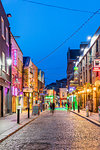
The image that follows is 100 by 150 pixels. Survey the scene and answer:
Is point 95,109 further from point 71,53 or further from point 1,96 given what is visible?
point 71,53

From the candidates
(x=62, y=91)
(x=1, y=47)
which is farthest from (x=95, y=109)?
(x=62, y=91)

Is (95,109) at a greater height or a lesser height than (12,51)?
lesser

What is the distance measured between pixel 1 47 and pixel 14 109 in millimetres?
11705

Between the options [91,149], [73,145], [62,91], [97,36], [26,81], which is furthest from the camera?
[62,91]

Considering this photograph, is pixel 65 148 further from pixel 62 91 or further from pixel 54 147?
pixel 62 91

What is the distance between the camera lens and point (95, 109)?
3256cm

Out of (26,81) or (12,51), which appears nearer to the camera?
(12,51)

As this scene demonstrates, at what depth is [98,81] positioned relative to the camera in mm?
30312

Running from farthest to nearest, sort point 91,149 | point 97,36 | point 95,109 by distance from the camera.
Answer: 1. point 95,109
2. point 97,36
3. point 91,149

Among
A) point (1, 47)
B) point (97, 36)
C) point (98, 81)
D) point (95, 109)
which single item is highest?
point (97, 36)

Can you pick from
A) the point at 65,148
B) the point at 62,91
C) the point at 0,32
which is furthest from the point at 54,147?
the point at 62,91

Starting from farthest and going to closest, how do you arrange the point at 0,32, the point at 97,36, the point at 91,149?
the point at 97,36
the point at 0,32
the point at 91,149

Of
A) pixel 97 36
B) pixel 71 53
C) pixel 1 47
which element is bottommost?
pixel 1 47

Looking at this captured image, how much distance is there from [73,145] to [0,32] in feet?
54.4
